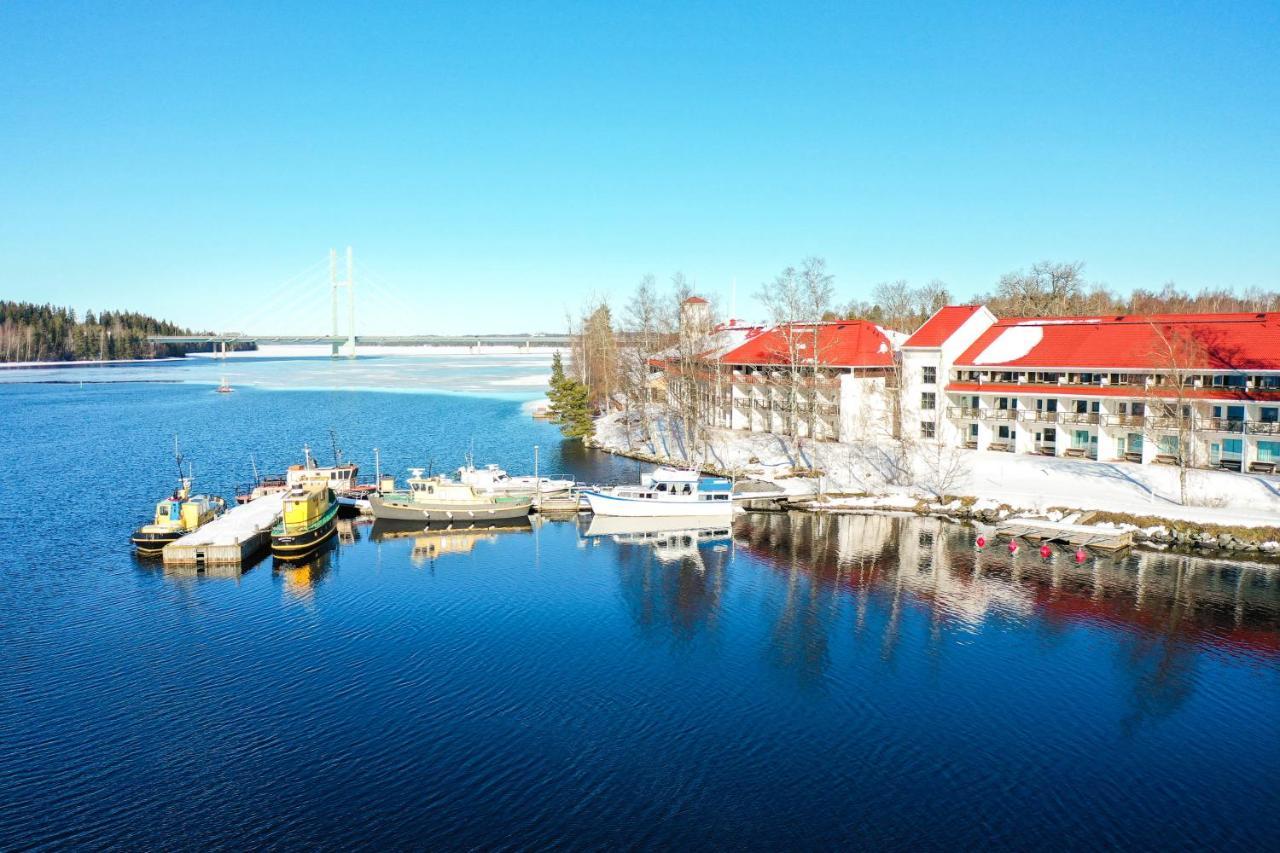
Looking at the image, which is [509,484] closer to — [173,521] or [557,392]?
[173,521]

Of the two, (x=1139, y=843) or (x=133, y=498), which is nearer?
(x=1139, y=843)

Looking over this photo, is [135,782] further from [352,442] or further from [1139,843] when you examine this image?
[352,442]

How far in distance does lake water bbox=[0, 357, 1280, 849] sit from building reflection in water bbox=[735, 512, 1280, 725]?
16cm

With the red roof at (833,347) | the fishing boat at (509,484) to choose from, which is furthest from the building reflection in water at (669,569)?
the red roof at (833,347)

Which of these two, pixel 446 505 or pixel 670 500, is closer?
pixel 446 505

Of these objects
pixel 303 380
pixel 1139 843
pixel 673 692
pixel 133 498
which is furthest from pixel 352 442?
pixel 303 380

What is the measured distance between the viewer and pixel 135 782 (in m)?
18.8

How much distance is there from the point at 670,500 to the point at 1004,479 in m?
19.1

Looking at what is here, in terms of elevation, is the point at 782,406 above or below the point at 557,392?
below

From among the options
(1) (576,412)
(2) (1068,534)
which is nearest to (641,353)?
(1) (576,412)

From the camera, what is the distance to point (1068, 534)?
3944 centimetres

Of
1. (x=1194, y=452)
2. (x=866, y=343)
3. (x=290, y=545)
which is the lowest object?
(x=290, y=545)

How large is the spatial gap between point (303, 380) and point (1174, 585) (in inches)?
6096

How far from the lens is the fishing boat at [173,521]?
122 ft
